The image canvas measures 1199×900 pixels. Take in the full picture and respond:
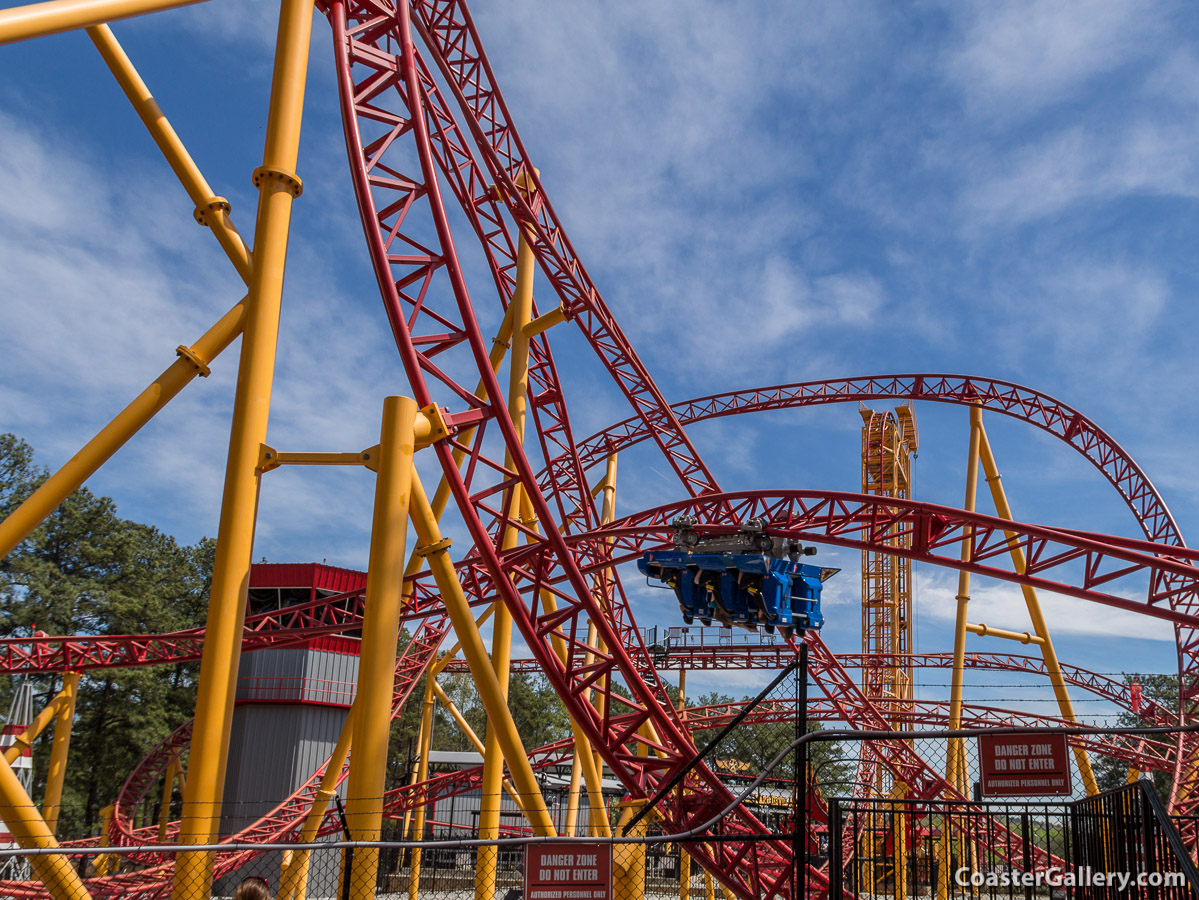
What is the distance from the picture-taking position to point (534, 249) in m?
12.2

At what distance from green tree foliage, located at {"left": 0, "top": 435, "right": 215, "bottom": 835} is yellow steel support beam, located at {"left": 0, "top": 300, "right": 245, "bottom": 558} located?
827 inches

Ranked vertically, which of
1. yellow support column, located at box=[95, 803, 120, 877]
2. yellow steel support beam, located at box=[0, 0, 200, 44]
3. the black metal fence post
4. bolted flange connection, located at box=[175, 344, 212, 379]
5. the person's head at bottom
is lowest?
yellow support column, located at box=[95, 803, 120, 877]

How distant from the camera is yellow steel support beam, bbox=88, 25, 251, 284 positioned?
303 inches

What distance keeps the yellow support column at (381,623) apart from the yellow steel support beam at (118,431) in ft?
4.76

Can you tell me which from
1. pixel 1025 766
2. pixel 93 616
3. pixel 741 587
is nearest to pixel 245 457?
pixel 1025 766

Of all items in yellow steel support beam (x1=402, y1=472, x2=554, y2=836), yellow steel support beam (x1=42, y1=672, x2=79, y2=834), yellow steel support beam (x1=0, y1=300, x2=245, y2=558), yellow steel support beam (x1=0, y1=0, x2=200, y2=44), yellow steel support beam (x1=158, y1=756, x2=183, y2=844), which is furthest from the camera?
yellow steel support beam (x1=158, y1=756, x2=183, y2=844)

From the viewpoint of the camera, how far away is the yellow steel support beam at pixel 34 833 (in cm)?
618

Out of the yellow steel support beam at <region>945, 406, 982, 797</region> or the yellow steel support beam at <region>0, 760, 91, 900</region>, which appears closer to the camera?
the yellow steel support beam at <region>0, 760, 91, 900</region>

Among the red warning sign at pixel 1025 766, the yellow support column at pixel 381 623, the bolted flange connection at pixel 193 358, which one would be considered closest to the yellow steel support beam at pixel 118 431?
the bolted flange connection at pixel 193 358

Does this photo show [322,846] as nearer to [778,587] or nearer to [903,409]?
[778,587]

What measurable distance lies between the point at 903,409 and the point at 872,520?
2283 centimetres

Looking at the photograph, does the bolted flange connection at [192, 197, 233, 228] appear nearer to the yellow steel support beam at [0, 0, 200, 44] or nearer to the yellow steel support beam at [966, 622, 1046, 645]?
the yellow steel support beam at [0, 0, 200, 44]

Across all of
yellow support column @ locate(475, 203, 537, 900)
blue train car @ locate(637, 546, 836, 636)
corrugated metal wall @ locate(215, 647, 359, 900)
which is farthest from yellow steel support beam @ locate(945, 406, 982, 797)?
corrugated metal wall @ locate(215, 647, 359, 900)

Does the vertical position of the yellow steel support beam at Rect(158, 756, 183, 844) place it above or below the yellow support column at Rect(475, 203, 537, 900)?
below
